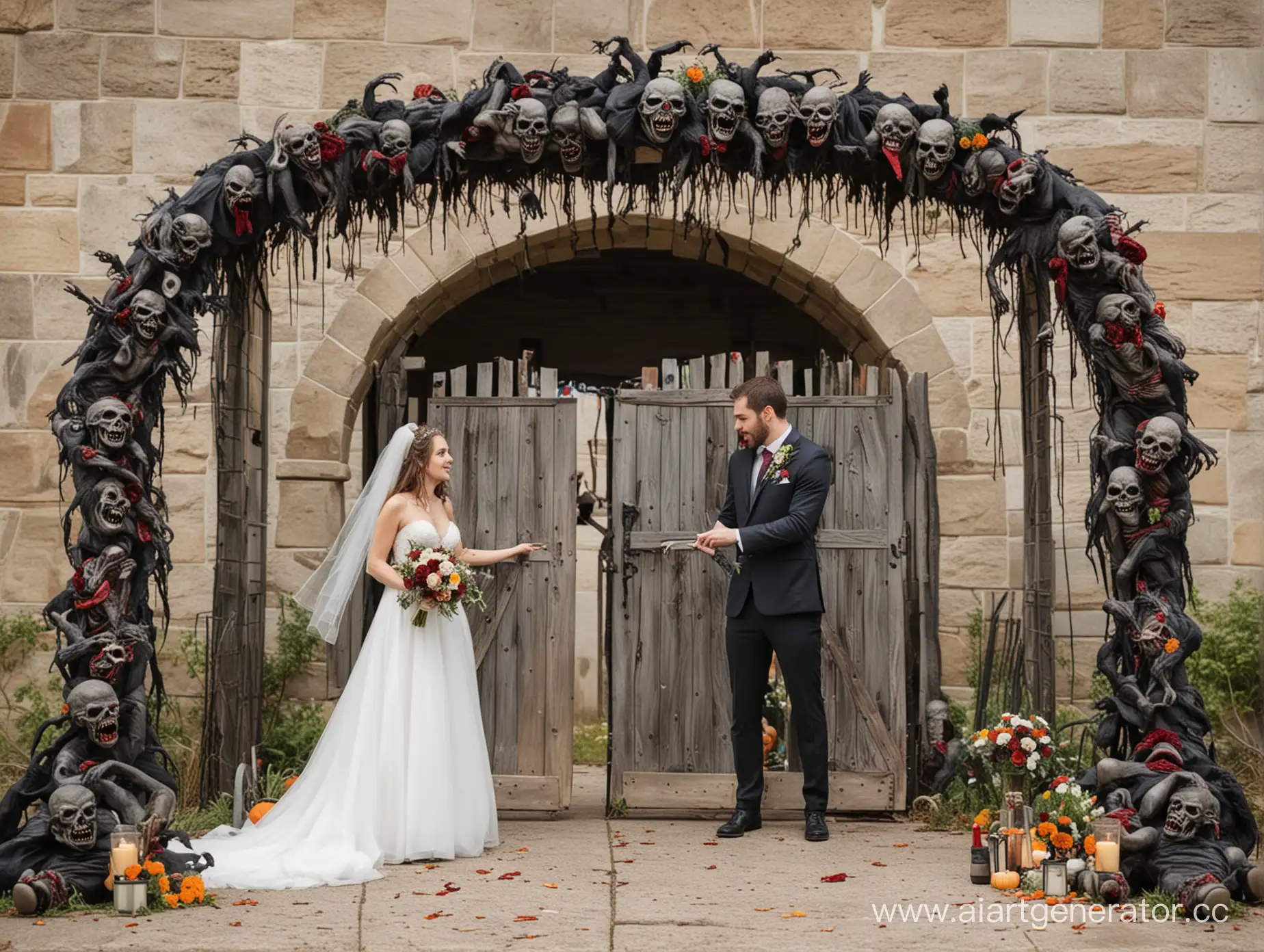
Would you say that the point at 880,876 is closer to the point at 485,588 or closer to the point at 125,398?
the point at 485,588

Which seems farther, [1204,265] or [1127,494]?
[1204,265]

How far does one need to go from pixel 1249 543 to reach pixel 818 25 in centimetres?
390

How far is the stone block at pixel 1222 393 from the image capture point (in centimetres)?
839

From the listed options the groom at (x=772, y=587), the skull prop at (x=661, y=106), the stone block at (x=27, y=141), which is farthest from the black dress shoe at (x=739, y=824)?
the stone block at (x=27, y=141)

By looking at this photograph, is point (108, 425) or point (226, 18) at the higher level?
point (226, 18)

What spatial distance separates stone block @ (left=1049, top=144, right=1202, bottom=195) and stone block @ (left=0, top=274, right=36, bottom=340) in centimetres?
600

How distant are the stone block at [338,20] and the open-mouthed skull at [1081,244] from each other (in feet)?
14.5

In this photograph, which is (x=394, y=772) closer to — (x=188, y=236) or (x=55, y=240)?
(x=188, y=236)

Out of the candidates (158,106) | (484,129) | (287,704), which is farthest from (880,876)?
(158,106)

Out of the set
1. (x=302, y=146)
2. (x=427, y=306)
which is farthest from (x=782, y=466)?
(x=427, y=306)

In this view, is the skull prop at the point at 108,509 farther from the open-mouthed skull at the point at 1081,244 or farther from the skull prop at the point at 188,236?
the open-mouthed skull at the point at 1081,244

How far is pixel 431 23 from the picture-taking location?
8586mm

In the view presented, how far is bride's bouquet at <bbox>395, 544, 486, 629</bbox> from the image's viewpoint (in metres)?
6.07

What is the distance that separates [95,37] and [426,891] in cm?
569
